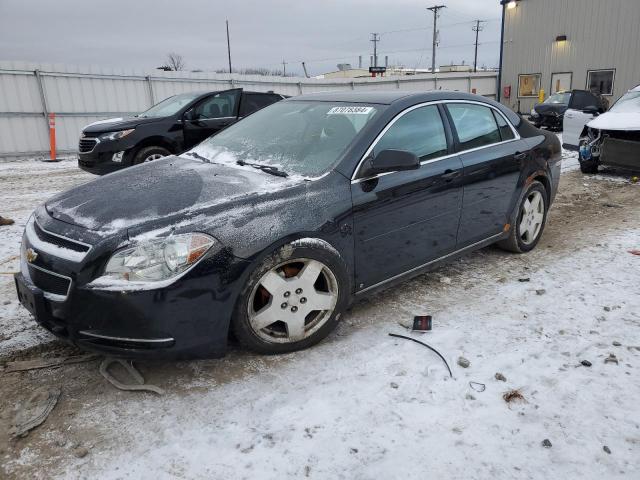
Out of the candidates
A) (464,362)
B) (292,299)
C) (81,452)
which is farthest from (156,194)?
(464,362)

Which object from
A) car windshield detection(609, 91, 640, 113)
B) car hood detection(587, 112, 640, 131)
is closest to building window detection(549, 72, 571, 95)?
car windshield detection(609, 91, 640, 113)

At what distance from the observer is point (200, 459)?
7.16 feet

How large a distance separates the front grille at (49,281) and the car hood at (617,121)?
322 inches

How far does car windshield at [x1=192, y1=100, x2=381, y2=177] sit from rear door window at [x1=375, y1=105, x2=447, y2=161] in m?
0.19

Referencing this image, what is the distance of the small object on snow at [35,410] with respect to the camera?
2373mm

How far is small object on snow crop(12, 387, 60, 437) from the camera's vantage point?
2.37 meters

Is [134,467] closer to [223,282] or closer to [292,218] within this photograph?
[223,282]

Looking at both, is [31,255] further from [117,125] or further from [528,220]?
[117,125]

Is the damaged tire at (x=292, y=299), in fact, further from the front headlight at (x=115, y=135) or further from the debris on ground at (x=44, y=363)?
the front headlight at (x=115, y=135)

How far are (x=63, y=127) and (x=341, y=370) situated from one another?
1371 cm

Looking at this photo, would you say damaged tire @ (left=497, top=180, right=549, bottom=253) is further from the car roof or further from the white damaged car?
the white damaged car

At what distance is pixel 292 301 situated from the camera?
2.89m

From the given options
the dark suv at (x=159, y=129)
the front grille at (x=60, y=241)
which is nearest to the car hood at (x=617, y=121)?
the dark suv at (x=159, y=129)

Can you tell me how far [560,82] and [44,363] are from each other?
1015 inches
